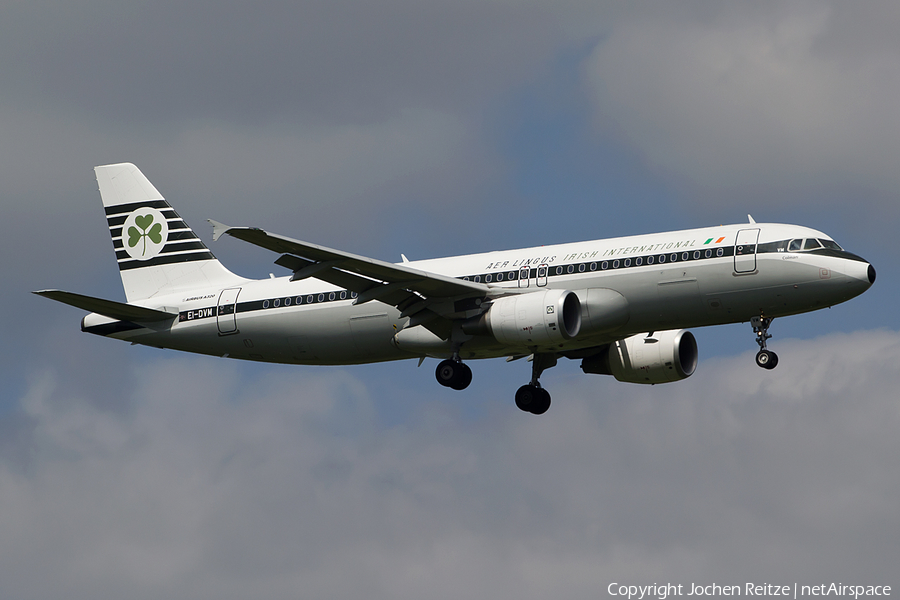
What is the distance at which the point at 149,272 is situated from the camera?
49406 mm

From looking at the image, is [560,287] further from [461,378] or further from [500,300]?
[461,378]

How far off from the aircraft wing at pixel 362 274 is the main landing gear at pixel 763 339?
860 cm

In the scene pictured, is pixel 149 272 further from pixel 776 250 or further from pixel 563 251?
pixel 776 250

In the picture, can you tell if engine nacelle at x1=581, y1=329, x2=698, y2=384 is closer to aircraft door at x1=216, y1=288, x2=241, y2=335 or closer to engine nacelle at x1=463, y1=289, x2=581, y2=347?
engine nacelle at x1=463, y1=289, x2=581, y2=347

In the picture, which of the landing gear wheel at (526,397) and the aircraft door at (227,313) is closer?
the aircraft door at (227,313)

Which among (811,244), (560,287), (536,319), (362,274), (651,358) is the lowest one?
(536,319)

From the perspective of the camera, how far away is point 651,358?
148 ft

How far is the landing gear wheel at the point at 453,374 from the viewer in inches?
1645

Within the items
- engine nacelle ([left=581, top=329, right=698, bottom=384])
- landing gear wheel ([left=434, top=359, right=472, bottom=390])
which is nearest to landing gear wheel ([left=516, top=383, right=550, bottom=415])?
engine nacelle ([left=581, top=329, right=698, bottom=384])

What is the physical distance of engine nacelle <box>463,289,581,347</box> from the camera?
127ft

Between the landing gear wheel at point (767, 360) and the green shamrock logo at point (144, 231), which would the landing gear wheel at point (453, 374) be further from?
the green shamrock logo at point (144, 231)

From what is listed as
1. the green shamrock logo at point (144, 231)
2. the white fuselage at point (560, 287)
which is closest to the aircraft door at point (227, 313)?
the white fuselage at point (560, 287)

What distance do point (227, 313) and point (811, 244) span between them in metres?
20.5

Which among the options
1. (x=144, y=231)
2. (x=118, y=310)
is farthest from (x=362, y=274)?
(x=144, y=231)
